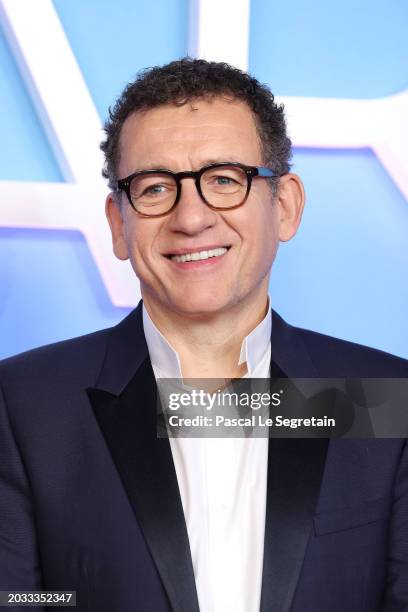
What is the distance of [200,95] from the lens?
2094mm

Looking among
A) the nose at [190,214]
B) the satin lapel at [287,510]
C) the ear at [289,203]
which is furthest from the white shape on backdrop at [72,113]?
the satin lapel at [287,510]

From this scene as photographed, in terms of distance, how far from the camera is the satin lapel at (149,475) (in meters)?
1.83

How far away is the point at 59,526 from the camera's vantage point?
76.2 inches

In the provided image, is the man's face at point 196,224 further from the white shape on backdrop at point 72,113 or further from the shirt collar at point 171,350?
the white shape on backdrop at point 72,113

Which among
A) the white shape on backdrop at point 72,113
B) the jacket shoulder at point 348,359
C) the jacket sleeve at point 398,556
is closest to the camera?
the jacket sleeve at point 398,556

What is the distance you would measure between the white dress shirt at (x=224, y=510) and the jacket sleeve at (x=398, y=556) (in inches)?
11.2

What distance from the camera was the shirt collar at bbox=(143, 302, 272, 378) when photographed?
2.10 metres

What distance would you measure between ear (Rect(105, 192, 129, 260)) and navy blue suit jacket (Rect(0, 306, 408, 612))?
24 cm

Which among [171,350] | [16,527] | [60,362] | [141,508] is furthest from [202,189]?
[16,527]

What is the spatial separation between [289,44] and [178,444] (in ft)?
4.87

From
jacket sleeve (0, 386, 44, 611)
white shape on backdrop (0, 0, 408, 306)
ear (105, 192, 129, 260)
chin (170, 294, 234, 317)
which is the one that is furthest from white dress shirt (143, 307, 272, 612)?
white shape on backdrop (0, 0, 408, 306)

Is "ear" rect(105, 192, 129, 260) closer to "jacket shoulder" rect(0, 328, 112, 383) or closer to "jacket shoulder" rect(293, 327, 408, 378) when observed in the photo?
"jacket shoulder" rect(0, 328, 112, 383)

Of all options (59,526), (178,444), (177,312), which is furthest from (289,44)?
(59,526)

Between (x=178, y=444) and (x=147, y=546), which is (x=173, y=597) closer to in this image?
(x=147, y=546)
